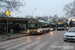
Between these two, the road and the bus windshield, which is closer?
the road

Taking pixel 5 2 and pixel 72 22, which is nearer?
pixel 5 2

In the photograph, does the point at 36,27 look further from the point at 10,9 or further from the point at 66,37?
the point at 66,37

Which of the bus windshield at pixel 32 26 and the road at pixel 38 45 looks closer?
the road at pixel 38 45

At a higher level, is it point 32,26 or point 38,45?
point 32,26

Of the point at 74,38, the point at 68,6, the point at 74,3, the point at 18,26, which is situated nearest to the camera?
the point at 74,38

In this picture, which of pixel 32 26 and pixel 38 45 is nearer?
pixel 38 45

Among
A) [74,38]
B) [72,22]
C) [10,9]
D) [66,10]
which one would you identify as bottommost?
[74,38]

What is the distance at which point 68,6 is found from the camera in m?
47.6

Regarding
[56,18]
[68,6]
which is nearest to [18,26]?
[68,6]

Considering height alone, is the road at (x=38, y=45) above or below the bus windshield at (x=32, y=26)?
below

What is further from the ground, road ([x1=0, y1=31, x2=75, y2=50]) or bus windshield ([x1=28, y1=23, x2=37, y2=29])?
bus windshield ([x1=28, y1=23, x2=37, y2=29])

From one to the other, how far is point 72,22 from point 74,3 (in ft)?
85.6

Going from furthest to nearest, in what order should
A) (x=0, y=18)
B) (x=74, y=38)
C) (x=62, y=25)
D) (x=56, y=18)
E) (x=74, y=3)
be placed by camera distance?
(x=56, y=18) → (x=74, y=3) → (x=62, y=25) → (x=0, y=18) → (x=74, y=38)

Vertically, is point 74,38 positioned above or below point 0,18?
below
